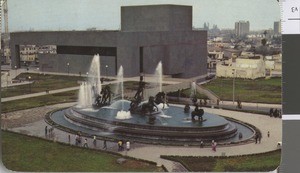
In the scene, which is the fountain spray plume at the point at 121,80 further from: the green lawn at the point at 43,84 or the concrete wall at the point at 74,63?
the green lawn at the point at 43,84

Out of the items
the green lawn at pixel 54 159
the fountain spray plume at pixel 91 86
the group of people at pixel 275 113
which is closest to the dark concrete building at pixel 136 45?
the fountain spray plume at pixel 91 86

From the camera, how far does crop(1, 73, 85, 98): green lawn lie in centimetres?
1616

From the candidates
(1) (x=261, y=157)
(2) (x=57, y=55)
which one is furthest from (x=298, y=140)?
(2) (x=57, y=55)

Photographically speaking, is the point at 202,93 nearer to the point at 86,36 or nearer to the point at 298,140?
the point at 86,36

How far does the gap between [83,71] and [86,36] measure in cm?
185

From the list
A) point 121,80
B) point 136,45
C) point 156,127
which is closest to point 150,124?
point 156,127

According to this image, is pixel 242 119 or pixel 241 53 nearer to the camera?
pixel 242 119

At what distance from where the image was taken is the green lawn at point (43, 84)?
53.0 feet

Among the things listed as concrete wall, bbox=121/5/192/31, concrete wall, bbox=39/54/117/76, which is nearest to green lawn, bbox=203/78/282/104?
concrete wall, bbox=121/5/192/31

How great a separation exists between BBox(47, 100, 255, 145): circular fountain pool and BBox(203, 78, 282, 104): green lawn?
12.5 ft

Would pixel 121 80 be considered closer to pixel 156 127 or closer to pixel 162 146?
pixel 156 127

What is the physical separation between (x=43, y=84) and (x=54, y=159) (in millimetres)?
10263

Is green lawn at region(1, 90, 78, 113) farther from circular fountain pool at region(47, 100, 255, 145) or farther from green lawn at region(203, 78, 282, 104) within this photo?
green lawn at region(203, 78, 282, 104)

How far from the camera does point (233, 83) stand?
58.1 feet
